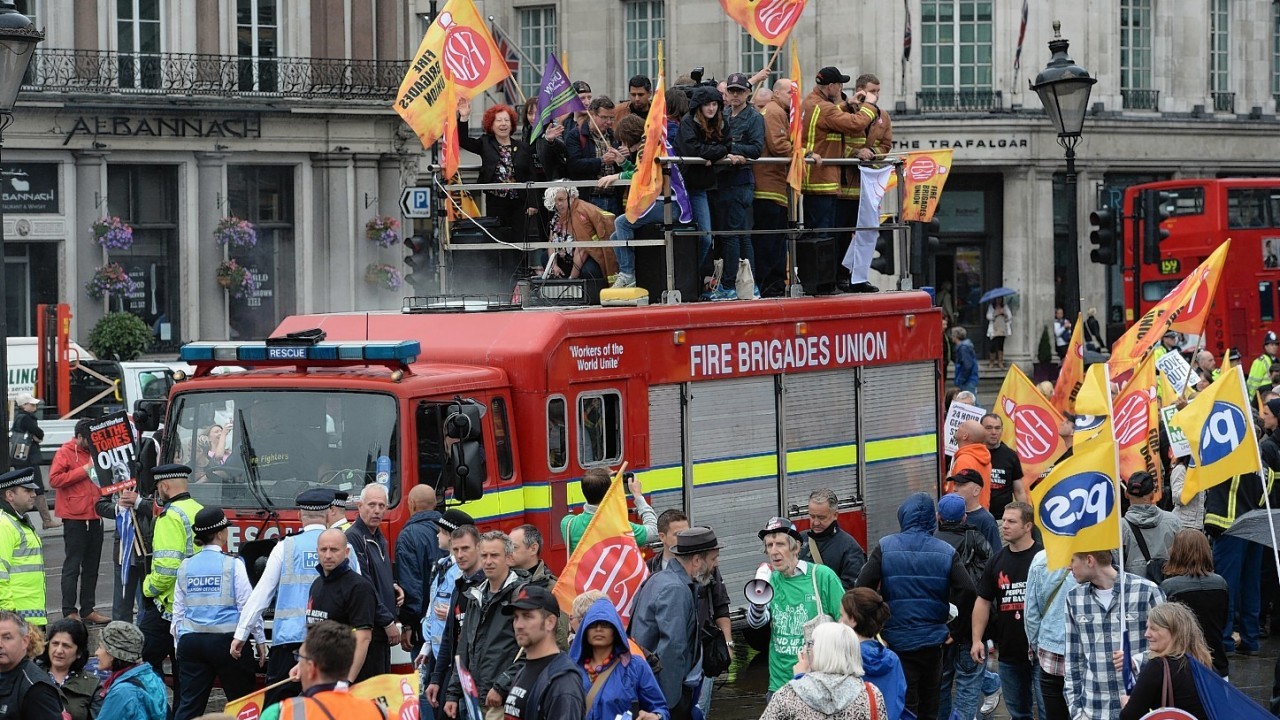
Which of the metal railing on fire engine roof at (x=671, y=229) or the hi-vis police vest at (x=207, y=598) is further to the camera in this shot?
the metal railing on fire engine roof at (x=671, y=229)

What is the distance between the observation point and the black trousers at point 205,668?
10906 millimetres

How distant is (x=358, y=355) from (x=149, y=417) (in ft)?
8.65

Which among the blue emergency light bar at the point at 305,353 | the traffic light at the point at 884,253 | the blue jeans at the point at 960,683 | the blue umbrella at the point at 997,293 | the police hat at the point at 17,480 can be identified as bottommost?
the blue jeans at the point at 960,683

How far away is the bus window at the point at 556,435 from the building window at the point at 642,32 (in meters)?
35.0

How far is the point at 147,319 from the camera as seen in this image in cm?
3841

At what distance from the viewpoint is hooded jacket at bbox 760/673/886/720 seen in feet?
25.6

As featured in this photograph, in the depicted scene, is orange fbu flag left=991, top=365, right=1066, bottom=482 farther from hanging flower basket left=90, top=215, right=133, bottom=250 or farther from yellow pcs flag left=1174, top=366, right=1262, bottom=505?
hanging flower basket left=90, top=215, right=133, bottom=250

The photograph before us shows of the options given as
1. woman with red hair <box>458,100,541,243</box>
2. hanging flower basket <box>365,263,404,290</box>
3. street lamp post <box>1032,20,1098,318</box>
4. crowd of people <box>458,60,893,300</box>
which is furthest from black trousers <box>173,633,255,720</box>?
hanging flower basket <box>365,263,404,290</box>

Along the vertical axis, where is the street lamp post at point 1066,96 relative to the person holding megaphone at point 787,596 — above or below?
above

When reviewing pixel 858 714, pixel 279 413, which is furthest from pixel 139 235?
pixel 858 714

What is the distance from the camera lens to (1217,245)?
119 ft

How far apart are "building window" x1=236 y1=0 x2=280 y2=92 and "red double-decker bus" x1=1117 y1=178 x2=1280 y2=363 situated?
58.7 feet

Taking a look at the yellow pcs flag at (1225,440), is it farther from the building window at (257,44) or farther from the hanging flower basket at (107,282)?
the building window at (257,44)

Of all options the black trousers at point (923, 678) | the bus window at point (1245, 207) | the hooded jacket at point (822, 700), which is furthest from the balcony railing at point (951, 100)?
the hooded jacket at point (822, 700)
